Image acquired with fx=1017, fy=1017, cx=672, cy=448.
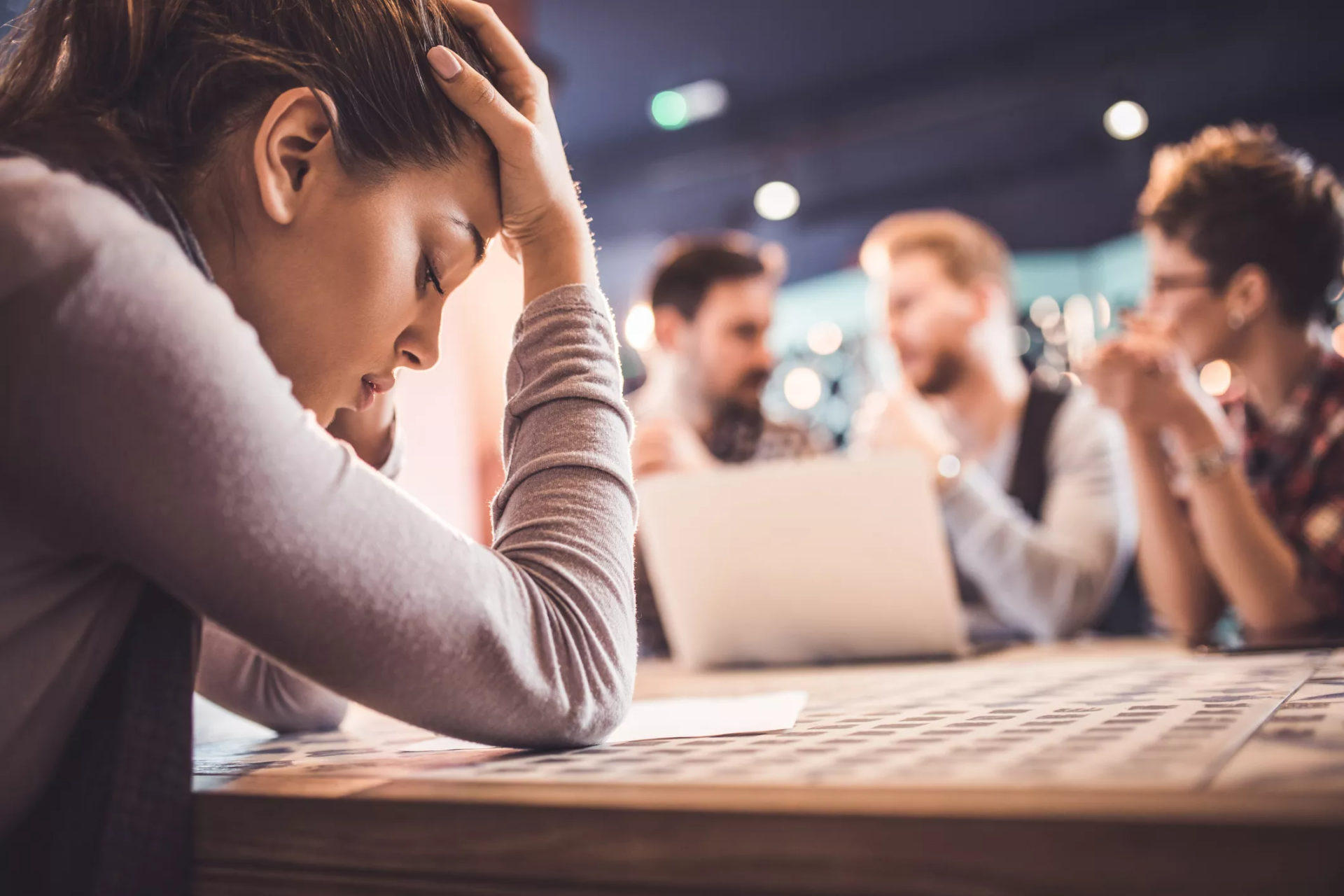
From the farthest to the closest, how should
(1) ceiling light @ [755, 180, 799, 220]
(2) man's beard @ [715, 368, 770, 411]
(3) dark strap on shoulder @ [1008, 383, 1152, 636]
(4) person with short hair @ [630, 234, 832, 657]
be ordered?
1. (1) ceiling light @ [755, 180, 799, 220]
2. (2) man's beard @ [715, 368, 770, 411]
3. (4) person with short hair @ [630, 234, 832, 657]
4. (3) dark strap on shoulder @ [1008, 383, 1152, 636]

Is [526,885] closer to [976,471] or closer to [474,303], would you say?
[976,471]

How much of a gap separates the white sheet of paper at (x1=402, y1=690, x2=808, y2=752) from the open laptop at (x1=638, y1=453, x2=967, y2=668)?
1.18ft

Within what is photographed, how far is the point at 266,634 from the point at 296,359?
0.76 feet

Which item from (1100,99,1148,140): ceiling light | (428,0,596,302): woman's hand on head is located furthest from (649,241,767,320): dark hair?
(1100,99,1148,140): ceiling light

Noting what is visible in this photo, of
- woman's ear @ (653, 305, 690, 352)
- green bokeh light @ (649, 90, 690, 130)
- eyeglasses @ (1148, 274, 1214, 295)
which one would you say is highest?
green bokeh light @ (649, 90, 690, 130)

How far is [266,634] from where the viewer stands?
1.49 ft

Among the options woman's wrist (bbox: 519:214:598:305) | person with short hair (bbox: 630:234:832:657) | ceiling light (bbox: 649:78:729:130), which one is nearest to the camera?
woman's wrist (bbox: 519:214:598:305)

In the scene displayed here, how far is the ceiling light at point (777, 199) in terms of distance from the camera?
555 centimetres

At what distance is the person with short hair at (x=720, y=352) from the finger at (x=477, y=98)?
1879 millimetres

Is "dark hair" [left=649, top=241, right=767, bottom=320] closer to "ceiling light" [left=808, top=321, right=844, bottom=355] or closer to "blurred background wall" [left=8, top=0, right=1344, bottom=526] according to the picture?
"blurred background wall" [left=8, top=0, right=1344, bottom=526]

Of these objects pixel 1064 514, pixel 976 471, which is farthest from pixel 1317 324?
pixel 976 471

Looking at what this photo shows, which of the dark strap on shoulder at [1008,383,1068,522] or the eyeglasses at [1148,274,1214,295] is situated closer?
the eyeglasses at [1148,274,1214,295]

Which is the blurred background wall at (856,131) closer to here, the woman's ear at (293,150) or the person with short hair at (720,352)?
the person with short hair at (720,352)

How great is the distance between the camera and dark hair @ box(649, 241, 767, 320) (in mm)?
2713
